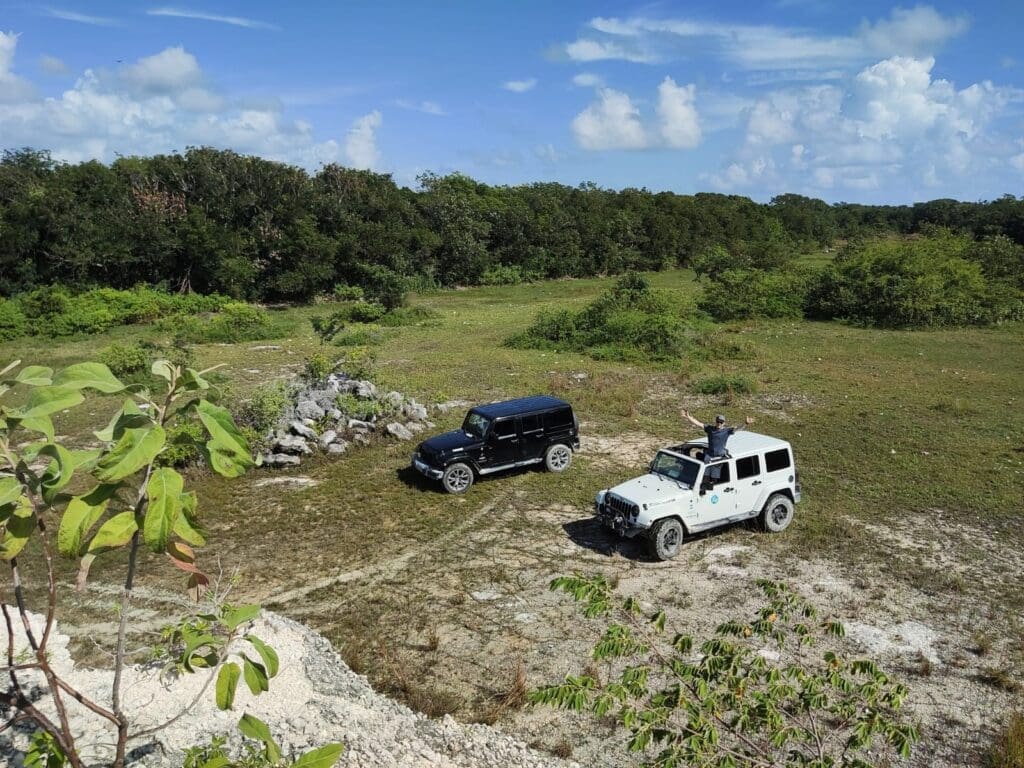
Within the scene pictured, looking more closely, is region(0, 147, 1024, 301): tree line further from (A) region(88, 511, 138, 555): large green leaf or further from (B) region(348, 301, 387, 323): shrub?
(A) region(88, 511, 138, 555): large green leaf

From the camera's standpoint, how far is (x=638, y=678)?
4094mm

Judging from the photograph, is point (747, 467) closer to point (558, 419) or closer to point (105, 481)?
point (558, 419)

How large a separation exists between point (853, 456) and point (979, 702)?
8.61m

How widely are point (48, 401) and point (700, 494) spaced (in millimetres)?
10446

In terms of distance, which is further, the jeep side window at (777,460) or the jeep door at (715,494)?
the jeep side window at (777,460)

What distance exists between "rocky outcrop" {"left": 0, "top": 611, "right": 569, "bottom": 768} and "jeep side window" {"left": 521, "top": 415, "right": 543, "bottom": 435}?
23.6 feet

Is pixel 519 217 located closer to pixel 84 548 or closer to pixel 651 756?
pixel 651 756

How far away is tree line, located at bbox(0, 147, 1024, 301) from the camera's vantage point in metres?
39.4

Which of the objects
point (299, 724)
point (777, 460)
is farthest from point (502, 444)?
point (299, 724)

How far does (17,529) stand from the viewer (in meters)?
2.17

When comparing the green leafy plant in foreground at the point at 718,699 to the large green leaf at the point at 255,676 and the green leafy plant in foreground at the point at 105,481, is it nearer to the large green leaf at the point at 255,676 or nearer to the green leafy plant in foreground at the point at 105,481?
the large green leaf at the point at 255,676

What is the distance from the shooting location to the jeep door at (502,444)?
1415cm

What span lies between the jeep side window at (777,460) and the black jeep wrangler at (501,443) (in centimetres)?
440

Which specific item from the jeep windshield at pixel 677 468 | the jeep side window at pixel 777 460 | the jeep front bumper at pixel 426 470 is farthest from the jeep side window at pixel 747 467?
the jeep front bumper at pixel 426 470
